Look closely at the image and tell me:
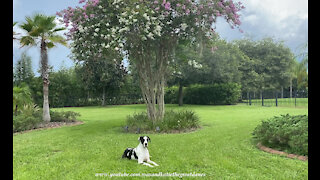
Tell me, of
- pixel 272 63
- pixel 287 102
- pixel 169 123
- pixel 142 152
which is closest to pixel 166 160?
pixel 142 152

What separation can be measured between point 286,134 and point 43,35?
1138 centimetres

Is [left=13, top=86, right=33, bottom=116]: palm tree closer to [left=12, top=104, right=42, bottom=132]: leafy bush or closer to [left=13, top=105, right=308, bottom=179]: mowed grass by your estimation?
[left=12, top=104, right=42, bottom=132]: leafy bush

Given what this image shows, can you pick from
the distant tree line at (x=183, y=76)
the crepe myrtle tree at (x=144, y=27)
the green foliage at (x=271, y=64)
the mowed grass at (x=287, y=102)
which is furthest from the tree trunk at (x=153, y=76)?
the green foliage at (x=271, y=64)

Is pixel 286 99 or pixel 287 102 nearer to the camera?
pixel 287 102

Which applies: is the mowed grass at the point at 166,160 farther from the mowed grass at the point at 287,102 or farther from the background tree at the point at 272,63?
the background tree at the point at 272,63

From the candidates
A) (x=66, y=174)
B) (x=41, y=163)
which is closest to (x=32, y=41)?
(x=41, y=163)

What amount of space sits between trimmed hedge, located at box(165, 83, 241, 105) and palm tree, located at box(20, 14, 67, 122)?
52.4 feet

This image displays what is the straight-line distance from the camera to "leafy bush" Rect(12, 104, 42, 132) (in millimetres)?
10266

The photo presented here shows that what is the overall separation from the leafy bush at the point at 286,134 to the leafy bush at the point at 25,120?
363 inches

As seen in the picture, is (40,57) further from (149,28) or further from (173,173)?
(173,173)

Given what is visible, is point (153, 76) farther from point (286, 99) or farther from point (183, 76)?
point (286, 99)

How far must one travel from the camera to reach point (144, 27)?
7746mm

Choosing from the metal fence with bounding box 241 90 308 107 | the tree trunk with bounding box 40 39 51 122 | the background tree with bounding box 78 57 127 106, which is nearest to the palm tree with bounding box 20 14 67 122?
the tree trunk with bounding box 40 39 51 122
